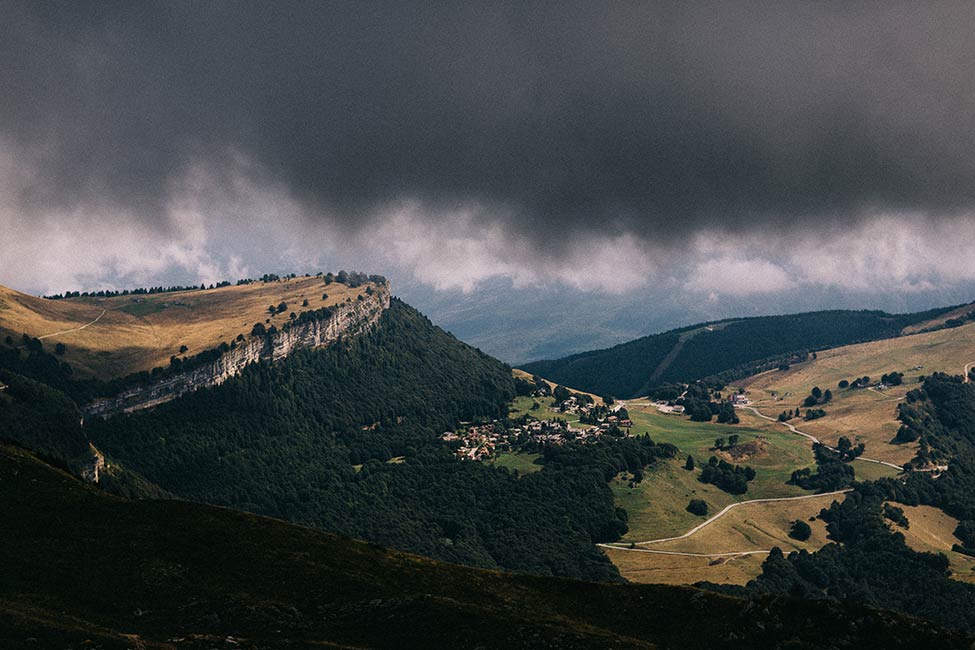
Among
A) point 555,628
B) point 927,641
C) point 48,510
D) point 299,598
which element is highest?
point 48,510

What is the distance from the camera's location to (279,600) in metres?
92.9

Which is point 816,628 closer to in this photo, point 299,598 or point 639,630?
point 639,630

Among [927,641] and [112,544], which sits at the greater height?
[112,544]

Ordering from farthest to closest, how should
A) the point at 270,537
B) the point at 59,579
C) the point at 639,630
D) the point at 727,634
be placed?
the point at 270,537
the point at 639,630
the point at 727,634
the point at 59,579

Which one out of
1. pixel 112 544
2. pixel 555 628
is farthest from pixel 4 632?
pixel 555 628

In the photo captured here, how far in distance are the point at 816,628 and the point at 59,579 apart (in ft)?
286

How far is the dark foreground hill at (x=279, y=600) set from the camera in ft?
268

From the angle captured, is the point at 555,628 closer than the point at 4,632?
No

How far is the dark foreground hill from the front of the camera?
8181 cm

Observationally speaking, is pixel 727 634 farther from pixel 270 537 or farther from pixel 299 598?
pixel 270 537

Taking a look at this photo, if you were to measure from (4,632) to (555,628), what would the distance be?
183ft

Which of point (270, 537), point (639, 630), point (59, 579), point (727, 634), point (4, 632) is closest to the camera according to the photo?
point (4, 632)

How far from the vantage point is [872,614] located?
9019 centimetres

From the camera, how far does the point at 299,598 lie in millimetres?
95062
